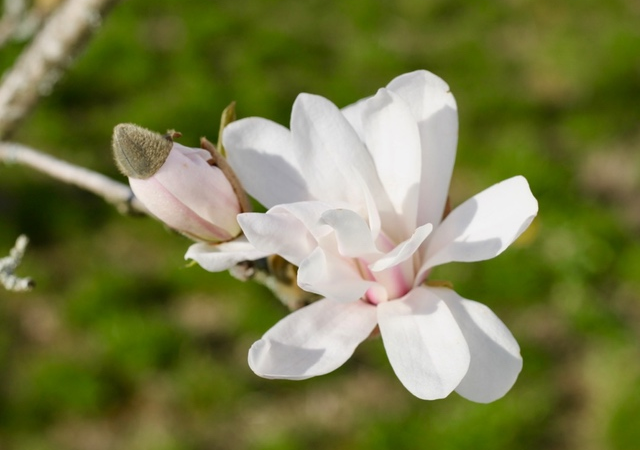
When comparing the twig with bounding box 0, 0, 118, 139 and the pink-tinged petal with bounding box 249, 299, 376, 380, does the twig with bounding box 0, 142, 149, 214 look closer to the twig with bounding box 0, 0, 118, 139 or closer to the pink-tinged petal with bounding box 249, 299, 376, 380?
the twig with bounding box 0, 0, 118, 139

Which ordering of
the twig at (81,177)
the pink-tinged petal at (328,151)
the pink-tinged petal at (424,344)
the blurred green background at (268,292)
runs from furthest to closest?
the blurred green background at (268,292), the twig at (81,177), the pink-tinged petal at (328,151), the pink-tinged petal at (424,344)

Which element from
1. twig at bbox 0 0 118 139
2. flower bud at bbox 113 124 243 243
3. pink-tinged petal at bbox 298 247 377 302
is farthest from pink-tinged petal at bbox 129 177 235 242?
twig at bbox 0 0 118 139

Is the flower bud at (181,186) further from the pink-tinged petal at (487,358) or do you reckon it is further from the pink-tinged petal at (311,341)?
the pink-tinged petal at (487,358)

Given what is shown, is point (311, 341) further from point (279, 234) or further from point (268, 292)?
point (268, 292)

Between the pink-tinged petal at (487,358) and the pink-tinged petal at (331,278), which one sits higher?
the pink-tinged petal at (331,278)

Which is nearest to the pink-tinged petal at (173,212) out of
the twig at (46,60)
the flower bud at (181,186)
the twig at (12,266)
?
the flower bud at (181,186)

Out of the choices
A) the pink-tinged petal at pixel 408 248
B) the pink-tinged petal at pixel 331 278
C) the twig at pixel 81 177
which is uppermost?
the pink-tinged petal at pixel 408 248
